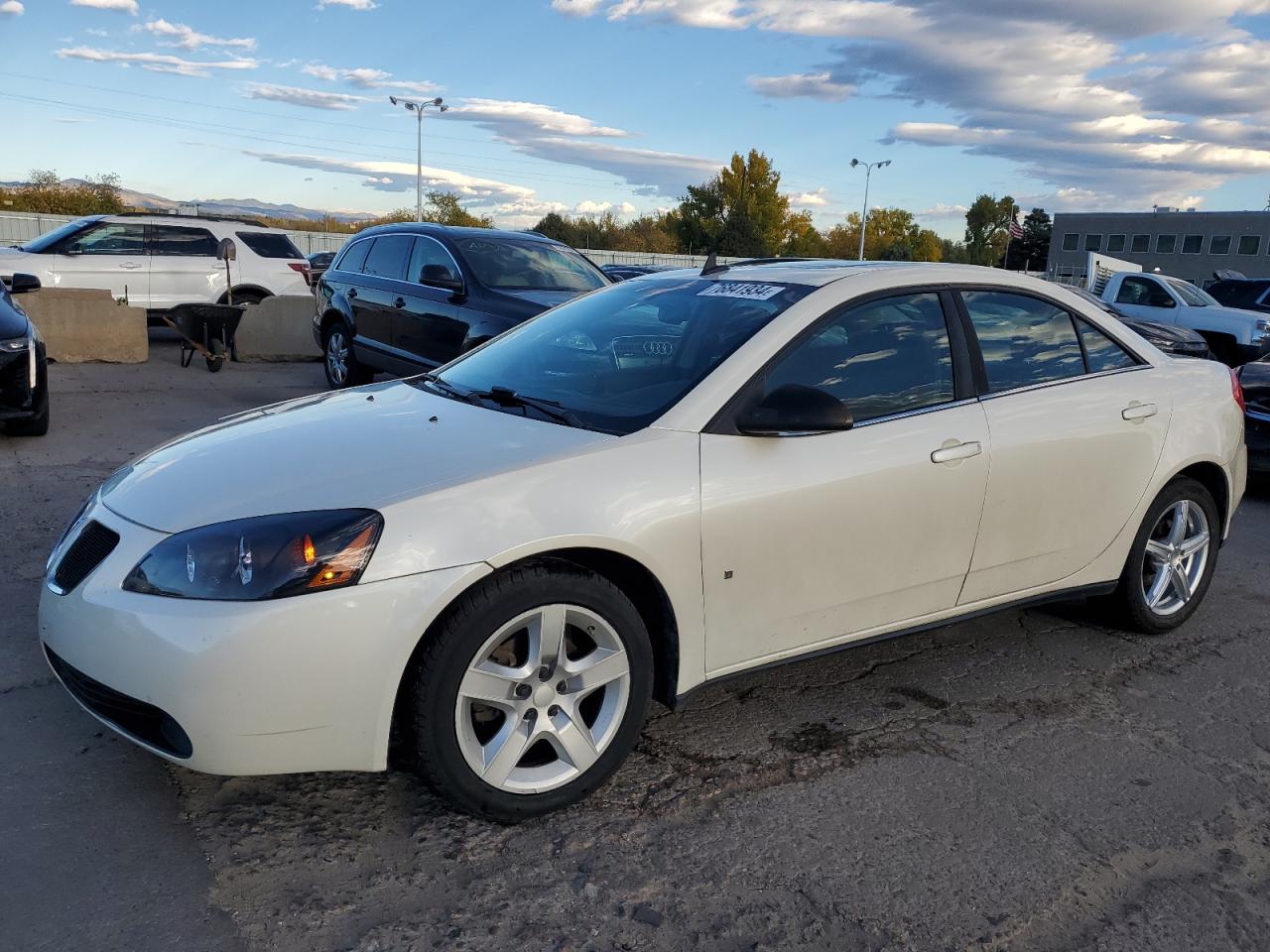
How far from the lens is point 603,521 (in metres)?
2.82

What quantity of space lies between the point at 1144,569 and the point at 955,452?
1.54 m

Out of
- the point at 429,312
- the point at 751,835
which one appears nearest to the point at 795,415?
the point at 751,835

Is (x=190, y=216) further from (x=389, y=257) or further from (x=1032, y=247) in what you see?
(x=1032, y=247)

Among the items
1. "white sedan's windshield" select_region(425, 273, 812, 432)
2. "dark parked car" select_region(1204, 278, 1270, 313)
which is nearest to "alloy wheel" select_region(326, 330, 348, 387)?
"white sedan's windshield" select_region(425, 273, 812, 432)

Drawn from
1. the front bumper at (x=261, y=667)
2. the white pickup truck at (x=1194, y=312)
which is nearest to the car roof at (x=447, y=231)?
the front bumper at (x=261, y=667)

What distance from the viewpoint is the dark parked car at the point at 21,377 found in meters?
7.13

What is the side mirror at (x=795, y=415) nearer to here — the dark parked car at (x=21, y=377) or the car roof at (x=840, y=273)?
the car roof at (x=840, y=273)

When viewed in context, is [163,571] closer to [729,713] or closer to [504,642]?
[504,642]

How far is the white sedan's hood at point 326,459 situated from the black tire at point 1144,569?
2.59m

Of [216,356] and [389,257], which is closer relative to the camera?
[389,257]

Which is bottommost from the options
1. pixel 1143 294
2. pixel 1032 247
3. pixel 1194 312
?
pixel 1194 312

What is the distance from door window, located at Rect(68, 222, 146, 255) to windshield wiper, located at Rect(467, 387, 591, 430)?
1172 cm

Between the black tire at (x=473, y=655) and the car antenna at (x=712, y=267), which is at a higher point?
the car antenna at (x=712, y=267)

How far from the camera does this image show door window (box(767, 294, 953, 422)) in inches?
133
